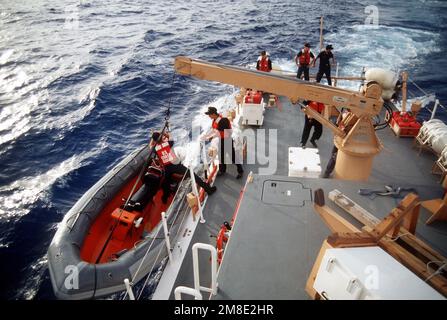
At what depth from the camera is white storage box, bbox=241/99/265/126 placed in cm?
878

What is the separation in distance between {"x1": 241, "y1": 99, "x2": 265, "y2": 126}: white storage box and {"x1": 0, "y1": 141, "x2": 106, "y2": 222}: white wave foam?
544 centimetres

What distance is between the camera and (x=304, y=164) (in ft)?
20.9

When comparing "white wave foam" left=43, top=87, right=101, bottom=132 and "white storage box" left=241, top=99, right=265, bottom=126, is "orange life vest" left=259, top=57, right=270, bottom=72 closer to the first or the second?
"white storage box" left=241, top=99, right=265, bottom=126

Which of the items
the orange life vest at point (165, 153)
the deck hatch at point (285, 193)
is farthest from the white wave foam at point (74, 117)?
the deck hatch at point (285, 193)

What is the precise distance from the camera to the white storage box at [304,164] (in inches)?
246

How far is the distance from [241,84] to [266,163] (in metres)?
2.74

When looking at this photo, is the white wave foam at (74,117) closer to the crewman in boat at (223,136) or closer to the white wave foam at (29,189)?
the white wave foam at (29,189)

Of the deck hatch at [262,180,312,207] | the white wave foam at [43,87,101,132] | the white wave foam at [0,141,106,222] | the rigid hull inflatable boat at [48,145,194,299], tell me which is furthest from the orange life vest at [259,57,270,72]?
the white wave foam at [43,87,101,132]

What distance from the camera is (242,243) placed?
408cm

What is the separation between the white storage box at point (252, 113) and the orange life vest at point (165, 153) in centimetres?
301

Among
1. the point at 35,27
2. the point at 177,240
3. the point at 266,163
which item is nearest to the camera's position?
the point at 177,240
